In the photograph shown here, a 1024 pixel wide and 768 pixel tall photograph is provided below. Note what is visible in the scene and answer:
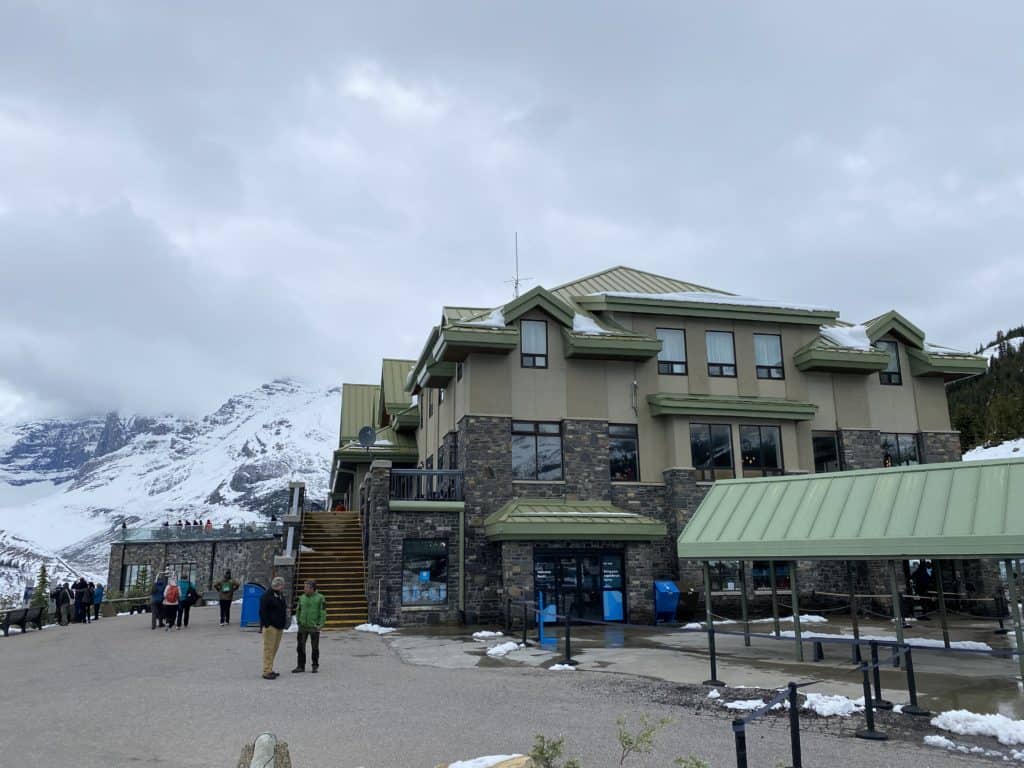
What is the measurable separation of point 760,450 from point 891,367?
7.19 metres

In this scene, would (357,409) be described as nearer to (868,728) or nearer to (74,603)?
(74,603)

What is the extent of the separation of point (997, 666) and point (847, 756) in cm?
788

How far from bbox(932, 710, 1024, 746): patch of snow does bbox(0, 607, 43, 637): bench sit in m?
25.5

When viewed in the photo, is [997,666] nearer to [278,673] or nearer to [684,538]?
[684,538]

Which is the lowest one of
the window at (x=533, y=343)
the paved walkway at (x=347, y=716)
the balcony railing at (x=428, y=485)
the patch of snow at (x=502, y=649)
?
the paved walkway at (x=347, y=716)

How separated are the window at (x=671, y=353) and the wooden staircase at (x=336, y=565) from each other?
1209cm

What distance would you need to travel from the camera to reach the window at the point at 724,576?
24.7m

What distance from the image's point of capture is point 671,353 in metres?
26.8

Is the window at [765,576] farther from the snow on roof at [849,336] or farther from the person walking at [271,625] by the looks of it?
the person walking at [271,625]

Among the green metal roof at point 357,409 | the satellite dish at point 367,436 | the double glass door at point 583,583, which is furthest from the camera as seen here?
the green metal roof at point 357,409

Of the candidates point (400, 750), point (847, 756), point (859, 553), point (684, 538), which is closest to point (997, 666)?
point (859, 553)

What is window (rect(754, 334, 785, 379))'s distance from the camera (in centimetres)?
2745

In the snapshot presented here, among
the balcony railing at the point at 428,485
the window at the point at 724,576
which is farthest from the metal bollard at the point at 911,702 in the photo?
the balcony railing at the point at 428,485

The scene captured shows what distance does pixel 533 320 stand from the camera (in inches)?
1005
